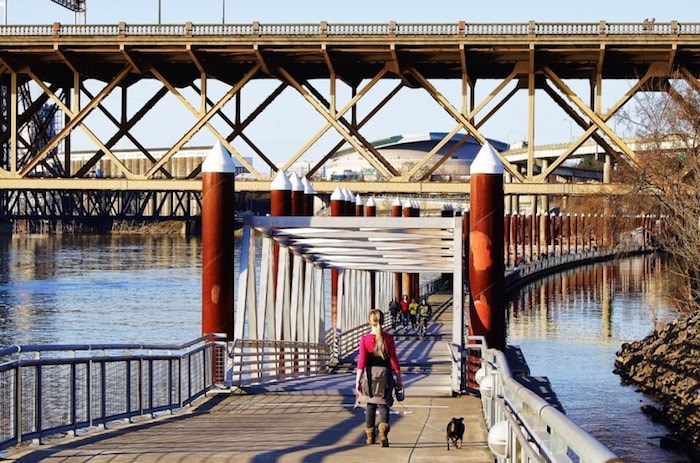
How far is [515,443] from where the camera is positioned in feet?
29.9

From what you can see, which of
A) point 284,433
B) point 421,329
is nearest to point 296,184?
point 421,329

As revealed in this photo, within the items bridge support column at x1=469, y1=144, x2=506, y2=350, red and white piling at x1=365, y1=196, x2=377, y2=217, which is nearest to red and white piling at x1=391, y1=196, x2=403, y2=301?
red and white piling at x1=365, y1=196, x2=377, y2=217

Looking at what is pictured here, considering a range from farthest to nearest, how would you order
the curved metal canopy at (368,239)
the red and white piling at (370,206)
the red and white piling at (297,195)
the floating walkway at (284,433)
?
the red and white piling at (370,206) → the red and white piling at (297,195) → the curved metal canopy at (368,239) → the floating walkway at (284,433)

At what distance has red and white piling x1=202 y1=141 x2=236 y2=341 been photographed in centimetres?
1883

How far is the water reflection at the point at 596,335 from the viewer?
26891 mm

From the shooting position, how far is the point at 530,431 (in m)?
7.69

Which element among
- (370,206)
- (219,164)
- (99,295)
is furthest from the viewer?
(99,295)

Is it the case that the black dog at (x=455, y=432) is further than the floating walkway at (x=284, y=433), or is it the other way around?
the black dog at (x=455, y=432)

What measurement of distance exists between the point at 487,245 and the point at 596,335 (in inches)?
1124

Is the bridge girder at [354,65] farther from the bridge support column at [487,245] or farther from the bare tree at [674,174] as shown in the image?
the bridge support column at [487,245]

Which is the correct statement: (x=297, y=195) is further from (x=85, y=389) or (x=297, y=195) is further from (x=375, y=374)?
(x=375, y=374)

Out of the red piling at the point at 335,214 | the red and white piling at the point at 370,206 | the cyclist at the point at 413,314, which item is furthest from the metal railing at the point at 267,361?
the red and white piling at the point at 370,206

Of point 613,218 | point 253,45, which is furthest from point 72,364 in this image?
point 253,45

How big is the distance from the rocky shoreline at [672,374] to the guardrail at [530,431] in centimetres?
1262
